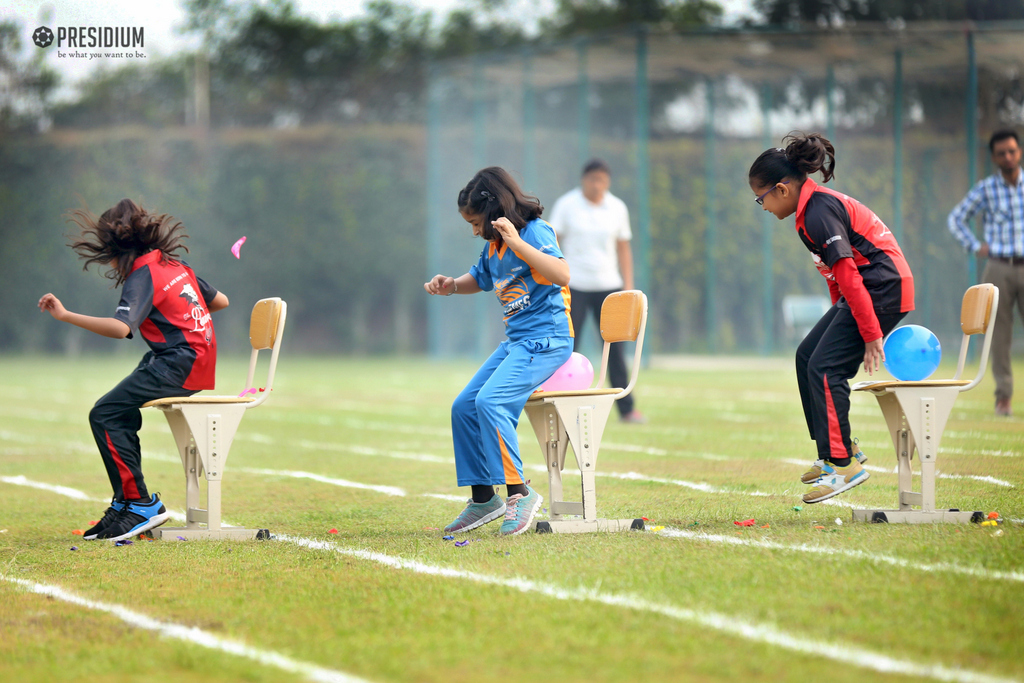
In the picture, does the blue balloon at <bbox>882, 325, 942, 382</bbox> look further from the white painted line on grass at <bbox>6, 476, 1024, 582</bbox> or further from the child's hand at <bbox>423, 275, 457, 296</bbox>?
the child's hand at <bbox>423, 275, 457, 296</bbox>

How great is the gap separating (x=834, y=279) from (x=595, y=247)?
5066mm

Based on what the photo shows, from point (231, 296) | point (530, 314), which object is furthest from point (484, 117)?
point (530, 314)

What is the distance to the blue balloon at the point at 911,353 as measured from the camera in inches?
200

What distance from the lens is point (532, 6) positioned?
3397 centimetres

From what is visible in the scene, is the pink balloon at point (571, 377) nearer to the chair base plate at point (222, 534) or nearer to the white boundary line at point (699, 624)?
the white boundary line at point (699, 624)

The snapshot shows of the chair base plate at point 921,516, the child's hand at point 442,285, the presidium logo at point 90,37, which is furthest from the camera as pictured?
the presidium logo at point 90,37

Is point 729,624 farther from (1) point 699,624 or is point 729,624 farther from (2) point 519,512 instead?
(2) point 519,512

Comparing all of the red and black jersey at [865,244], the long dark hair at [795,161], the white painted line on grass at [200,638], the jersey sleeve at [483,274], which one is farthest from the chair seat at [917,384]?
the white painted line on grass at [200,638]

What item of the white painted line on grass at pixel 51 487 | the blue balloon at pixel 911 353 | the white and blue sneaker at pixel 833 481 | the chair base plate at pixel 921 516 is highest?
the blue balloon at pixel 911 353

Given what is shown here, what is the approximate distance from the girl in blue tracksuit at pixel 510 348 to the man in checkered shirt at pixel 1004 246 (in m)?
5.45

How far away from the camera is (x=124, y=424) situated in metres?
5.26

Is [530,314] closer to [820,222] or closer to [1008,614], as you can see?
[820,222]

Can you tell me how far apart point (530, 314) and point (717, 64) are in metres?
15.9

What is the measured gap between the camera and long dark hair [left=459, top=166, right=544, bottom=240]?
16.7 ft
